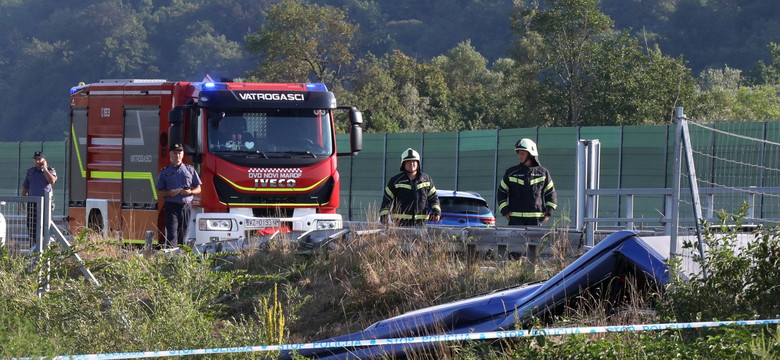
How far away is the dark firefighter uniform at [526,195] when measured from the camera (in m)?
12.9

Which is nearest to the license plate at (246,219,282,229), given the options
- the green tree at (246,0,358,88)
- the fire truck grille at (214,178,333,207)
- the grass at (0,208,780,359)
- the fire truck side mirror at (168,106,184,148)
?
the fire truck grille at (214,178,333,207)

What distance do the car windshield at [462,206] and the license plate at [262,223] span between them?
13.6ft

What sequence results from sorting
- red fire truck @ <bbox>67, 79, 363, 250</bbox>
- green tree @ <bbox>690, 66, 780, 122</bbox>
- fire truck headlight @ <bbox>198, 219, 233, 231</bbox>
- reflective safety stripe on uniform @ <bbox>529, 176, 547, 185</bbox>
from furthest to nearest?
green tree @ <bbox>690, 66, 780, 122</bbox>, red fire truck @ <bbox>67, 79, 363, 250</bbox>, fire truck headlight @ <bbox>198, 219, 233, 231</bbox>, reflective safety stripe on uniform @ <bbox>529, 176, 547, 185</bbox>

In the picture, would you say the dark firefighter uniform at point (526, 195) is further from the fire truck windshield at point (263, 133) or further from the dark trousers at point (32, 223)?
the dark trousers at point (32, 223)

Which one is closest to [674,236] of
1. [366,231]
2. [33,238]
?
[366,231]

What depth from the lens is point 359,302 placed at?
1038 centimetres

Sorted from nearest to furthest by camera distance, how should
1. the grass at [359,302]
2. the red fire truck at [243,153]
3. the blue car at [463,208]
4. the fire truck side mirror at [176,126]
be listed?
the grass at [359,302] < the fire truck side mirror at [176,126] < the red fire truck at [243,153] < the blue car at [463,208]

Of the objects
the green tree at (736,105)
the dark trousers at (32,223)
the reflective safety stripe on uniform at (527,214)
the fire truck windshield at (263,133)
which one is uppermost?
the green tree at (736,105)

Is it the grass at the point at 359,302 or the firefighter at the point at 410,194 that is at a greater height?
the firefighter at the point at 410,194

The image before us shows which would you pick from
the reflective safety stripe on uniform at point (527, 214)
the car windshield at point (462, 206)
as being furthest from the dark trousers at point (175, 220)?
the car windshield at point (462, 206)

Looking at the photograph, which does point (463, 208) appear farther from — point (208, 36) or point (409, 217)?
point (208, 36)

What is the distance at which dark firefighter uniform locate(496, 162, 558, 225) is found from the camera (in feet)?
42.4

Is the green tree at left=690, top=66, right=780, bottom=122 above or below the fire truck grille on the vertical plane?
above

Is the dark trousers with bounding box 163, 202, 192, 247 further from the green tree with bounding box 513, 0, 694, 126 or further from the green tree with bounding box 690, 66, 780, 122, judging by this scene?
the green tree with bounding box 690, 66, 780, 122
